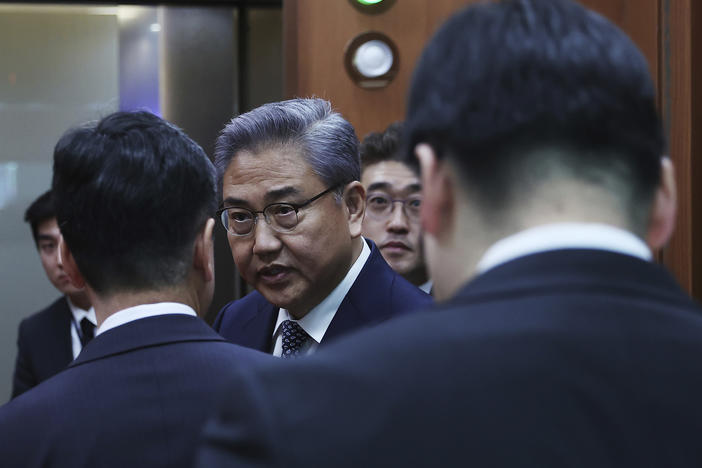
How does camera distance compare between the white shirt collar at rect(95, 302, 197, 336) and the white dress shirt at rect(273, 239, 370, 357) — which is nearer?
the white shirt collar at rect(95, 302, 197, 336)

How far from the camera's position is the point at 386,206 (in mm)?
3529

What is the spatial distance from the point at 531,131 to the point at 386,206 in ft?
8.77

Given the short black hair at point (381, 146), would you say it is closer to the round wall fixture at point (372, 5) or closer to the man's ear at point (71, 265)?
the round wall fixture at point (372, 5)

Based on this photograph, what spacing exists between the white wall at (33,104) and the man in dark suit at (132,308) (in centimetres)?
366

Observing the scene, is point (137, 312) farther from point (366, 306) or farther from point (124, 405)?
point (366, 306)

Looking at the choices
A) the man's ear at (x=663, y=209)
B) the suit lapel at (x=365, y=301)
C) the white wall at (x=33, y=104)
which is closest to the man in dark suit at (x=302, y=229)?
the suit lapel at (x=365, y=301)

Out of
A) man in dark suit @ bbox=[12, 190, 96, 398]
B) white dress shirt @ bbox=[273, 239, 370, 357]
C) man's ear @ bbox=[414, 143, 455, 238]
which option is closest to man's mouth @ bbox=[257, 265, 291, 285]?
white dress shirt @ bbox=[273, 239, 370, 357]

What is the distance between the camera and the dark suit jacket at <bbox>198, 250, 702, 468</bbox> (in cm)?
73

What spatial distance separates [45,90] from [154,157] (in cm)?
386

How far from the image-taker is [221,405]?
2.68 ft

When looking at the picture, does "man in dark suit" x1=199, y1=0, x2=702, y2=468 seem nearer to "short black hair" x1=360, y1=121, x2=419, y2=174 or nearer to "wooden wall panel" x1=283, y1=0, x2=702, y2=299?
"short black hair" x1=360, y1=121, x2=419, y2=174

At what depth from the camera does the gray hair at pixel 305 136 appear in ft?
8.22

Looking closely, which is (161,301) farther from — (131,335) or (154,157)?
(154,157)

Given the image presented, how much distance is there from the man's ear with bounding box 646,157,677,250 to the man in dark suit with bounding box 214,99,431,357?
4.72 ft
